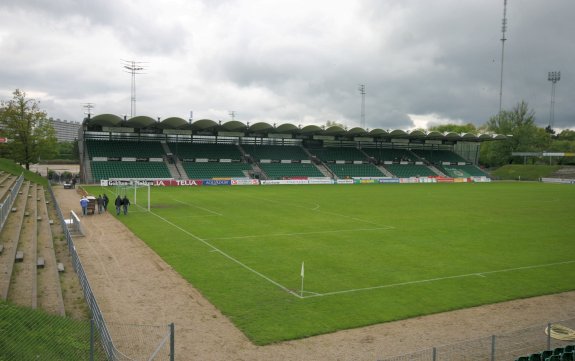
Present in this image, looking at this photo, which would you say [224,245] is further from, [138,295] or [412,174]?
[412,174]

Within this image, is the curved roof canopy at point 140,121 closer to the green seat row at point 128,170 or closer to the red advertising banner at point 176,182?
the green seat row at point 128,170

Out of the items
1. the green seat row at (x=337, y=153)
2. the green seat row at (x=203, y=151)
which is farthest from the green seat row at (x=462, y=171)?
the green seat row at (x=203, y=151)

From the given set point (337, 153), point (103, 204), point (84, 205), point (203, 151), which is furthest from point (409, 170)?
point (84, 205)

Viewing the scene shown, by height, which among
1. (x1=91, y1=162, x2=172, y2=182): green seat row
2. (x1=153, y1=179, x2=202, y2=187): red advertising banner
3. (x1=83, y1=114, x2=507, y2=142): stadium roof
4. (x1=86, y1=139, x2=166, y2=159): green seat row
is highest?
(x1=83, y1=114, x2=507, y2=142): stadium roof

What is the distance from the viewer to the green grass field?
13984 millimetres

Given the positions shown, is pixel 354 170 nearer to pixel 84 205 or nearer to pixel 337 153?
pixel 337 153

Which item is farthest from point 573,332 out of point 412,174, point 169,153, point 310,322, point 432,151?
point 432,151

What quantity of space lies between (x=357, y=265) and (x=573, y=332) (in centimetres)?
850

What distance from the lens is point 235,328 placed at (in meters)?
12.2

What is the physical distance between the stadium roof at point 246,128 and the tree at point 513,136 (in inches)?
997

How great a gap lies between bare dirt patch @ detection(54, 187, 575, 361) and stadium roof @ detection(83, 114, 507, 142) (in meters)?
52.3

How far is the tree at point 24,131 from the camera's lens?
61125 mm

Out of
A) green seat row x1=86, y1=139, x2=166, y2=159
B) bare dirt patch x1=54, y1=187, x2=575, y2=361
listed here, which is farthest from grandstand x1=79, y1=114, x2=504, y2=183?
bare dirt patch x1=54, y1=187, x2=575, y2=361

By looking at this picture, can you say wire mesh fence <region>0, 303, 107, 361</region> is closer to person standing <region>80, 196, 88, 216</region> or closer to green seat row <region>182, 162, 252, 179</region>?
person standing <region>80, 196, 88, 216</region>
